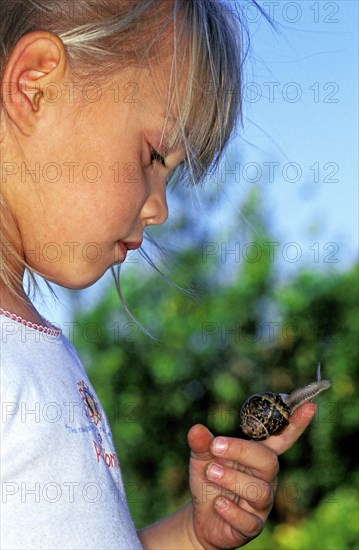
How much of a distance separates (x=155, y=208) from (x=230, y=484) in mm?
417

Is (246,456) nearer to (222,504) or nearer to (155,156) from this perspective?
(222,504)

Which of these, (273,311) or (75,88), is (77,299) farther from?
(75,88)

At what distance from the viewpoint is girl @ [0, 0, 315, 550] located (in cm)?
111

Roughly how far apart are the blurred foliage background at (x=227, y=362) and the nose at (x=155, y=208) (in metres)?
1.71

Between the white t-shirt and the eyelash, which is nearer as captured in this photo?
the white t-shirt

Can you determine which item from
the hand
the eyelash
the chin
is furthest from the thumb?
the eyelash

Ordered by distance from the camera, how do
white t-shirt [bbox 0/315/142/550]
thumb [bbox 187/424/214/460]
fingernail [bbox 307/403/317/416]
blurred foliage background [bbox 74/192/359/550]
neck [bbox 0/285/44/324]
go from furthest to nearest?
blurred foliage background [bbox 74/192/359/550]
fingernail [bbox 307/403/317/416]
thumb [bbox 187/424/214/460]
neck [bbox 0/285/44/324]
white t-shirt [bbox 0/315/142/550]

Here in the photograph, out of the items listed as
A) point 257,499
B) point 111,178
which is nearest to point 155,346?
point 257,499

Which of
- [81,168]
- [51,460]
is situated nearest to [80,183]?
[81,168]

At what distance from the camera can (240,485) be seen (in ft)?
4.40

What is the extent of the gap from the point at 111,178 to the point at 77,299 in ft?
6.54

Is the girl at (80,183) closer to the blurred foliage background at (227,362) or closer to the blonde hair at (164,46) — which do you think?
the blonde hair at (164,46)

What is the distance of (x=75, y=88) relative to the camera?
47.4 inches

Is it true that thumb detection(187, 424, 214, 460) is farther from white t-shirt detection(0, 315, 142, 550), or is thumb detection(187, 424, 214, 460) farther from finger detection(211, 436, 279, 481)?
white t-shirt detection(0, 315, 142, 550)
